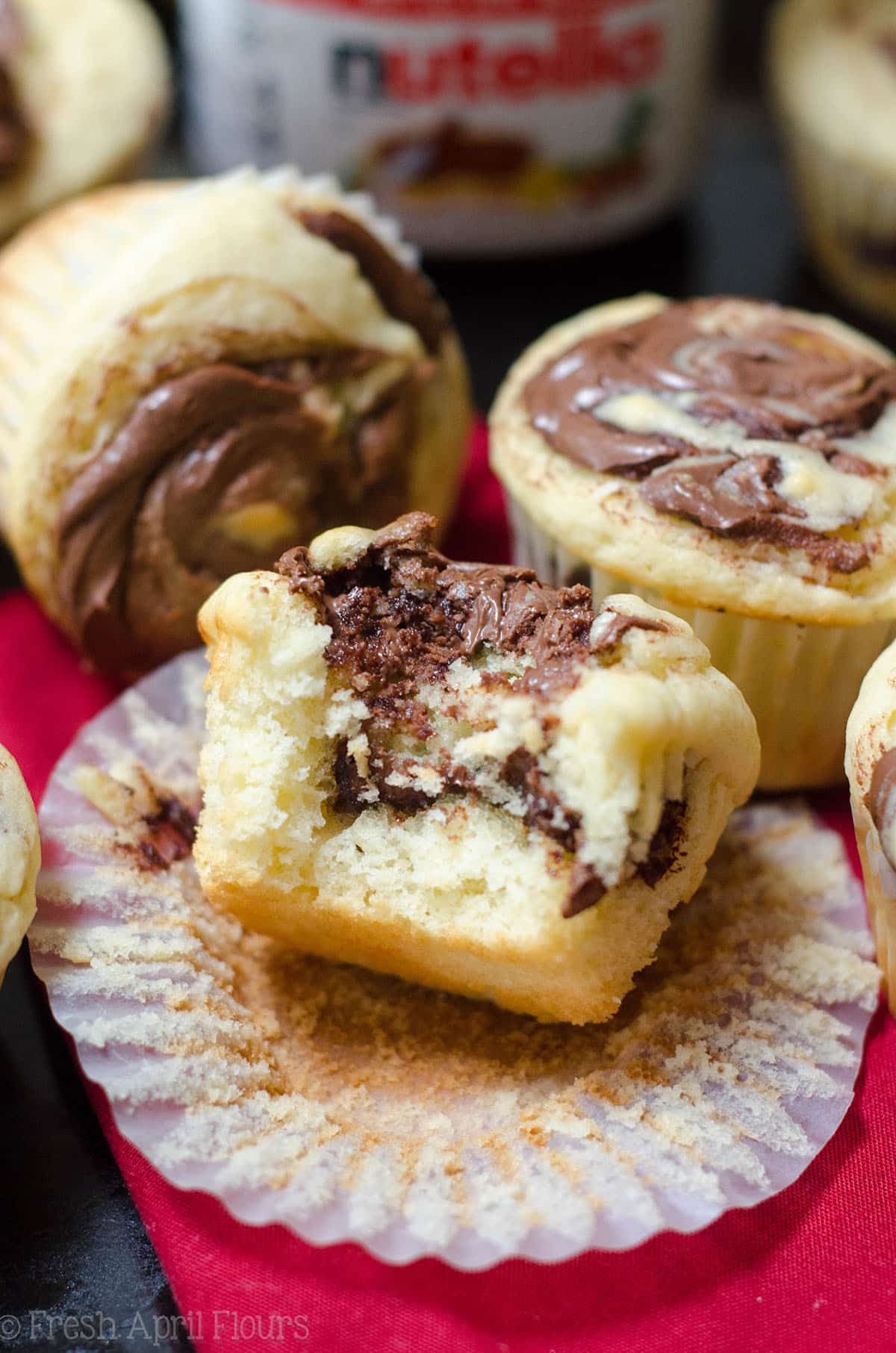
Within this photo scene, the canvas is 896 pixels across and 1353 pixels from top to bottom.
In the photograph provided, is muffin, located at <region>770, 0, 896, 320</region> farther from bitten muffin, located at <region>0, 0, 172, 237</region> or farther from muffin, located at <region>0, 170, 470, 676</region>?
bitten muffin, located at <region>0, 0, 172, 237</region>

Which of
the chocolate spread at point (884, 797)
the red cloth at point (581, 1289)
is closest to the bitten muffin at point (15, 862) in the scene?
the red cloth at point (581, 1289)

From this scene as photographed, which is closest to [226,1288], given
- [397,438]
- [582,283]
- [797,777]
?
[797,777]

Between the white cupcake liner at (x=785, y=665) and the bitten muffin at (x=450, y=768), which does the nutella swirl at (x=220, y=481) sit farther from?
the bitten muffin at (x=450, y=768)

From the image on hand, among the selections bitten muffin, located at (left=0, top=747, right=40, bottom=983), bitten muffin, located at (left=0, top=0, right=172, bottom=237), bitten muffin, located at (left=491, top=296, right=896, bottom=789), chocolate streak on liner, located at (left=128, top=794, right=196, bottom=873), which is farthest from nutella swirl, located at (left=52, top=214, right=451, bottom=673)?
bitten muffin, located at (left=0, top=0, right=172, bottom=237)

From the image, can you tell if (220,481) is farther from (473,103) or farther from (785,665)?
(473,103)

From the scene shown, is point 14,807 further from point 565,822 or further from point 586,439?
point 586,439
